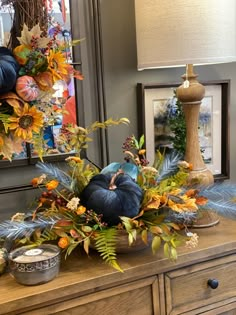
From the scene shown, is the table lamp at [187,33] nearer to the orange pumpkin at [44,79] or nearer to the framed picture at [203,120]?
the framed picture at [203,120]

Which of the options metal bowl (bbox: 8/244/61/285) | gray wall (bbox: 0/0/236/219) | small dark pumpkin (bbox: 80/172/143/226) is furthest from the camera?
gray wall (bbox: 0/0/236/219)

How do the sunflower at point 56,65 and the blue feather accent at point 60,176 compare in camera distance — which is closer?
the sunflower at point 56,65

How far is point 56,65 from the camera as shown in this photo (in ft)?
3.53

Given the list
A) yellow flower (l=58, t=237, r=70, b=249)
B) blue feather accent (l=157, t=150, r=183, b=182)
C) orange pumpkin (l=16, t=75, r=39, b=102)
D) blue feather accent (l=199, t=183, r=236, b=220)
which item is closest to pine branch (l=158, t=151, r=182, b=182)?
blue feather accent (l=157, t=150, r=183, b=182)

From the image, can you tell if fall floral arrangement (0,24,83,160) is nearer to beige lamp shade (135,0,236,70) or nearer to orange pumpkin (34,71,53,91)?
orange pumpkin (34,71,53,91)

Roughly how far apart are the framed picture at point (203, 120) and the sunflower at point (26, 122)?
0.60m

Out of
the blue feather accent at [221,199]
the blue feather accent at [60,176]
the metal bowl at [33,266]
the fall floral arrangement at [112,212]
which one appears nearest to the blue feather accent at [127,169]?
the fall floral arrangement at [112,212]

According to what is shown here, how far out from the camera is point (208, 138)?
1.73m

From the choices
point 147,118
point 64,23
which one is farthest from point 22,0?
point 147,118

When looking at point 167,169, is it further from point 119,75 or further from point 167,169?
point 119,75

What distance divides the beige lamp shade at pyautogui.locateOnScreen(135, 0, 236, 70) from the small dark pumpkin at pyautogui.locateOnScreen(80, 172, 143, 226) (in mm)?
425

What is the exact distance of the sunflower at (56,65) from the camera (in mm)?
1061

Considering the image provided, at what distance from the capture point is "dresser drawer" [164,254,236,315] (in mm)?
1170

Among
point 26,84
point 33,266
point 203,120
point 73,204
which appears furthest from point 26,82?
point 203,120
